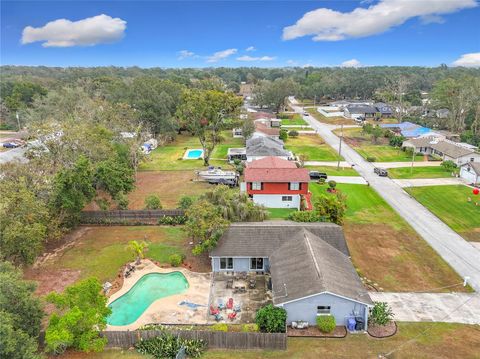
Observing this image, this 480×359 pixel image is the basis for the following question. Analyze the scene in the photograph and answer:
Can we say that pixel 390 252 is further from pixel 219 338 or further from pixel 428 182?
pixel 428 182

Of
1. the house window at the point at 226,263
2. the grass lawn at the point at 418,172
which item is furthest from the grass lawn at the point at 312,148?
the house window at the point at 226,263

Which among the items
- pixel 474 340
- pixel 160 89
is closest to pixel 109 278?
pixel 474 340

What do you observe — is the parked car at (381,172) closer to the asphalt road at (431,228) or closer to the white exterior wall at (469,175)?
the asphalt road at (431,228)

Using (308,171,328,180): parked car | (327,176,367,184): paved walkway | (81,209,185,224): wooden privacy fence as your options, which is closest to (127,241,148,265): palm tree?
(81,209,185,224): wooden privacy fence

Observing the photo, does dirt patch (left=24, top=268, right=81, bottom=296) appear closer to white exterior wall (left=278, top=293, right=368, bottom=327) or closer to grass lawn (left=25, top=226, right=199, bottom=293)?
grass lawn (left=25, top=226, right=199, bottom=293)

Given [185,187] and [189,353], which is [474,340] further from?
[185,187]

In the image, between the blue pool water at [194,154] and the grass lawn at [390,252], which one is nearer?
the grass lawn at [390,252]
